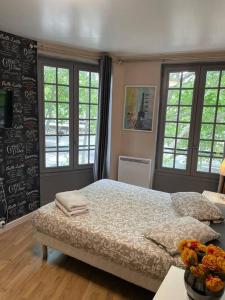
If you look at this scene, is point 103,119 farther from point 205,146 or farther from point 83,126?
point 205,146

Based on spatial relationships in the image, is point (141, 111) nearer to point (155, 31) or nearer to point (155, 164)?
point (155, 164)

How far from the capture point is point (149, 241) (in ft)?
6.31

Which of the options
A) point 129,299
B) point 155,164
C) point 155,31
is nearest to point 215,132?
point 155,164

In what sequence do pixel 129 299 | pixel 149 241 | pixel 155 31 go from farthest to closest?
pixel 155 31 → pixel 129 299 → pixel 149 241

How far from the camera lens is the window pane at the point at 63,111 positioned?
143 inches

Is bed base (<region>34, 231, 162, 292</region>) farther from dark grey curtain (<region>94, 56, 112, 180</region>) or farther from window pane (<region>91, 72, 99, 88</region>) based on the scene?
window pane (<region>91, 72, 99, 88</region>)

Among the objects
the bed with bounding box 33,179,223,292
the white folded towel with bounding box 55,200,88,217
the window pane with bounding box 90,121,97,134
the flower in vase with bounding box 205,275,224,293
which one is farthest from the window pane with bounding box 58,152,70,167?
the flower in vase with bounding box 205,275,224,293

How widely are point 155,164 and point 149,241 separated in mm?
2153

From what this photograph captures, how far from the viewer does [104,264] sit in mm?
2070

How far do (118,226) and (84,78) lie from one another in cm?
257

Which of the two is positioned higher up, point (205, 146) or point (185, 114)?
point (185, 114)

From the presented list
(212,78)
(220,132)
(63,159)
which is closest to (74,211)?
(63,159)

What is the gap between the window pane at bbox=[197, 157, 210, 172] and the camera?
365 cm

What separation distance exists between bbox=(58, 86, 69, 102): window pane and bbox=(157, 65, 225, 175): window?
1.55 metres
